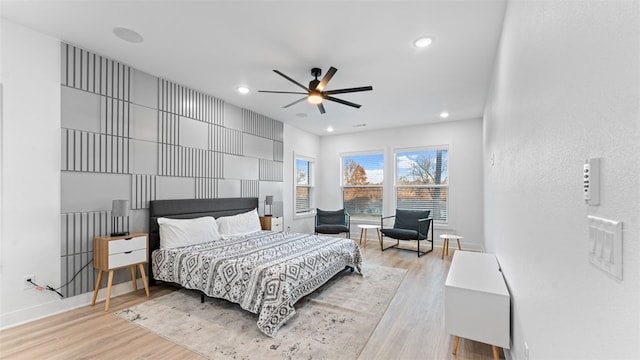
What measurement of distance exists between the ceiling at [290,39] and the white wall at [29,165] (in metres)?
0.30

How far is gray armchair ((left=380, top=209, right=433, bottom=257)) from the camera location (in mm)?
5199

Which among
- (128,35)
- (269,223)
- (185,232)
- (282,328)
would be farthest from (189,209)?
(282,328)

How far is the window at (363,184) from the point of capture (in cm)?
702

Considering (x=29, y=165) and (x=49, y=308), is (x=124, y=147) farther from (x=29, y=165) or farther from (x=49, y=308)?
(x=49, y=308)

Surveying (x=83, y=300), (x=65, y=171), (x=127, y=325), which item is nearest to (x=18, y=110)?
(x=65, y=171)

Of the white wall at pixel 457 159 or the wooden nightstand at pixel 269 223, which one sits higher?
the white wall at pixel 457 159

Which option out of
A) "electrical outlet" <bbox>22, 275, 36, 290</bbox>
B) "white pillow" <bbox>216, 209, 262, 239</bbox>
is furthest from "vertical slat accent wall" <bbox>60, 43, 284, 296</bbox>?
"white pillow" <bbox>216, 209, 262, 239</bbox>

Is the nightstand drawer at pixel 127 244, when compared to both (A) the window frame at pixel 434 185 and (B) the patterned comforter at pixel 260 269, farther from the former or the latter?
(A) the window frame at pixel 434 185

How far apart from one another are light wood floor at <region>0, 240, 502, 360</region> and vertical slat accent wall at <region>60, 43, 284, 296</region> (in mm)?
447

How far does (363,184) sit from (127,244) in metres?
5.29

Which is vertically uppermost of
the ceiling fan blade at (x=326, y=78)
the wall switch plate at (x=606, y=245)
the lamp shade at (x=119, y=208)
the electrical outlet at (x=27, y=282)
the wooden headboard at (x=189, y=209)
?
the ceiling fan blade at (x=326, y=78)

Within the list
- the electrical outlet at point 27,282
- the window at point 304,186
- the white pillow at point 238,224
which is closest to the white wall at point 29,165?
the electrical outlet at point 27,282

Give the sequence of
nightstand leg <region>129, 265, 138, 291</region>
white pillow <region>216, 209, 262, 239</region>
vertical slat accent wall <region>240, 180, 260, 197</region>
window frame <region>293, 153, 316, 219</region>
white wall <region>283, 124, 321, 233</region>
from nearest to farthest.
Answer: nightstand leg <region>129, 265, 138, 291</region> → white pillow <region>216, 209, 262, 239</region> → vertical slat accent wall <region>240, 180, 260, 197</region> → white wall <region>283, 124, 321, 233</region> → window frame <region>293, 153, 316, 219</region>

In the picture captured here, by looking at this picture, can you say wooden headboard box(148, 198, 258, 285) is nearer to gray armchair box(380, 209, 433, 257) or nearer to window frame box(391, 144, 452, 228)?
gray armchair box(380, 209, 433, 257)
